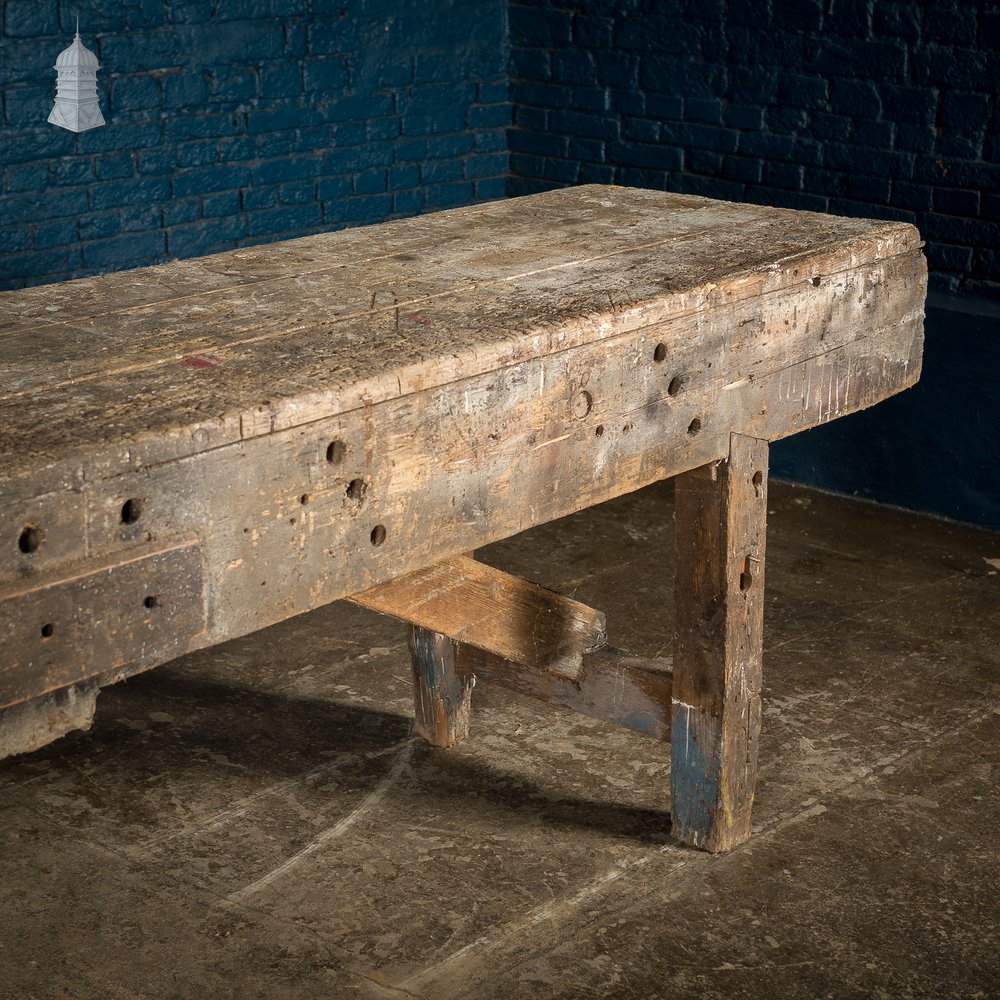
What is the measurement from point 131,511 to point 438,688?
4.74 ft

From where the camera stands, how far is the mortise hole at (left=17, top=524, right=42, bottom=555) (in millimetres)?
1764

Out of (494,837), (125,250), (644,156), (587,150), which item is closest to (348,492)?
(494,837)

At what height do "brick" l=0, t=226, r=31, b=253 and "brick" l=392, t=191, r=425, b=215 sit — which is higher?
"brick" l=0, t=226, r=31, b=253

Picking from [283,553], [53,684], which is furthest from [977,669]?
[53,684]

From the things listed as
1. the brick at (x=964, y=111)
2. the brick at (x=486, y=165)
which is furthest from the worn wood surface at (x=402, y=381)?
the brick at (x=486, y=165)

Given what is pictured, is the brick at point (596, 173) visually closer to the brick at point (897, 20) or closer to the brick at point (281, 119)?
the brick at point (281, 119)

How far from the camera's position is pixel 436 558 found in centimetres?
223

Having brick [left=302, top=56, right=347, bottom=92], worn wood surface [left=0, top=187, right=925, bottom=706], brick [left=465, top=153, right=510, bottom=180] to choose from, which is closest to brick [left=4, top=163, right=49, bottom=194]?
brick [left=302, top=56, right=347, bottom=92]

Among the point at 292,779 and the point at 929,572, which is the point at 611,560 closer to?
the point at 929,572

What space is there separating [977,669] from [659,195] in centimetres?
126

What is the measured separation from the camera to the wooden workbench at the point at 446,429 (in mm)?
1869

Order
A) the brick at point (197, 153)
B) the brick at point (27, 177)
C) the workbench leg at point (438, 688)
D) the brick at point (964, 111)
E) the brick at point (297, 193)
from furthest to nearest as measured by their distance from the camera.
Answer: the brick at point (297, 193)
the brick at point (197, 153)
the brick at point (964, 111)
the brick at point (27, 177)
the workbench leg at point (438, 688)

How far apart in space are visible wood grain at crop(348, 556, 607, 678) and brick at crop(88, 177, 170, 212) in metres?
1.98

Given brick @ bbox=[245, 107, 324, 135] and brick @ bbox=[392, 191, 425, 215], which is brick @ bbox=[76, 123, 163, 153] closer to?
brick @ bbox=[245, 107, 324, 135]
